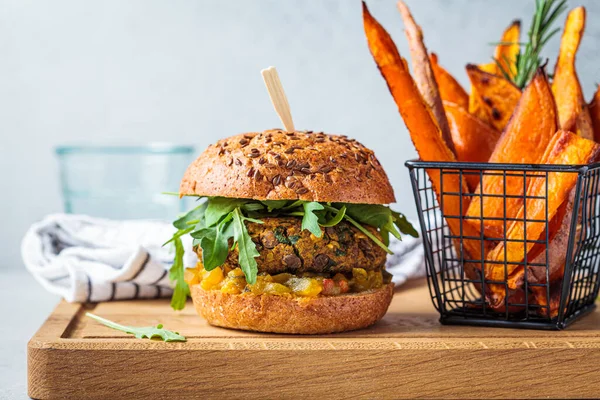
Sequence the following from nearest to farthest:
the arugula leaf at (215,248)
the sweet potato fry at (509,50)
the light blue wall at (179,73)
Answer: the arugula leaf at (215,248) → the sweet potato fry at (509,50) → the light blue wall at (179,73)

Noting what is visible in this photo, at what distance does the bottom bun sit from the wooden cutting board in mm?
56

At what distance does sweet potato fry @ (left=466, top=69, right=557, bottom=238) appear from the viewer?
1854mm

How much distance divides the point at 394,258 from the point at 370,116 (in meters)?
1.25

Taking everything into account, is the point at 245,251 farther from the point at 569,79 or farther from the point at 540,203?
the point at 569,79

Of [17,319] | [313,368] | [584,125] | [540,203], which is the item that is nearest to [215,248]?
[313,368]

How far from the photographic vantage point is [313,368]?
68.1 inches

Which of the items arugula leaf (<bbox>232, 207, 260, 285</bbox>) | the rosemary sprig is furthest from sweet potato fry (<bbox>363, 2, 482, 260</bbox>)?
arugula leaf (<bbox>232, 207, 260, 285</bbox>)

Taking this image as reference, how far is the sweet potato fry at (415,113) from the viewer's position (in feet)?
6.11

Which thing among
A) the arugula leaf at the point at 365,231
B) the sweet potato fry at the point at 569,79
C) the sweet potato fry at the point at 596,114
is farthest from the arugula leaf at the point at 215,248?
the sweet potato fry at the point at 596,114

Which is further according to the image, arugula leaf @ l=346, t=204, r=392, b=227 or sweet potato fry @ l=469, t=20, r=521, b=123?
sweet potato fry @ l=469, t=20, r=521, b=123

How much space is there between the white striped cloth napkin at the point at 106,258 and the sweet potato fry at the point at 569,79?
2.90 ft

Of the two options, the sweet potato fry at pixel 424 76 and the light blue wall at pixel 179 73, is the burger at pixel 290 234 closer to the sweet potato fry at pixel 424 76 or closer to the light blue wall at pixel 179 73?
the sweet potato fry at pixel 424 76

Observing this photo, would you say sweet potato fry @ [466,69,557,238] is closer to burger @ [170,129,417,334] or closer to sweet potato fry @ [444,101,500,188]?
sweet potato fry @ [444,101,500,188]

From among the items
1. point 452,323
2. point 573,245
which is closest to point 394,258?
point 452,323
